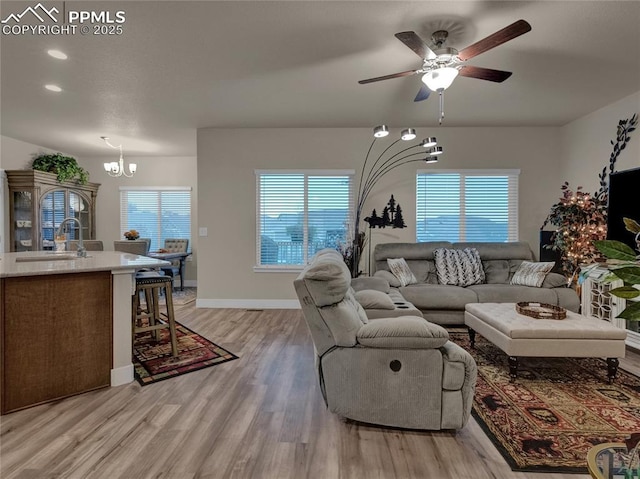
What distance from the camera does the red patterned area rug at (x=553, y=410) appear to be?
1.79 m

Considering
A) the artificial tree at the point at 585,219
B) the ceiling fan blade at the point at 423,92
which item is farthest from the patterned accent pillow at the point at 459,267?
the ceiling fan blade at the point at 423,92

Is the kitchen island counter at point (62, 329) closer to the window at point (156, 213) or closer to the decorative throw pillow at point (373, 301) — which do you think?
the decorative throw pillow at point (373, 301)

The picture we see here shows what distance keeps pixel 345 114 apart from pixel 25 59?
10.7 ft

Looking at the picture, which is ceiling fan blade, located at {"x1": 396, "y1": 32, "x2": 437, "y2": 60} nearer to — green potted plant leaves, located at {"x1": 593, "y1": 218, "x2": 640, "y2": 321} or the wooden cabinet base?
green potted plant leaves, located at {"x1": 593, "y1": 218, "x2": 640, "y2": 321}

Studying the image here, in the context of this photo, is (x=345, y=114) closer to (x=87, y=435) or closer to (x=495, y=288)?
(x=495, y=288)

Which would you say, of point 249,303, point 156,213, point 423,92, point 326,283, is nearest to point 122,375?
point 326,283

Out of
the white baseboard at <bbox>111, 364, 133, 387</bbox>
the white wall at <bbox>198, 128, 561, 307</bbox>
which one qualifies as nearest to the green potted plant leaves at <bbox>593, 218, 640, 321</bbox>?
the white baseboard at <bbox>111, 364, 133, 387</bbox>

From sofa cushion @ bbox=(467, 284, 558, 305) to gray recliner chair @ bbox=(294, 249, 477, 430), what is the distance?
226 cm

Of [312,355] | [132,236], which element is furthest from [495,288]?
[132,236]

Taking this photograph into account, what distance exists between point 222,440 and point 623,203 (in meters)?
4.06

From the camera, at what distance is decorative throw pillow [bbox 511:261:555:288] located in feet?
13.1

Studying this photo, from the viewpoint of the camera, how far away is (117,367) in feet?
8.40

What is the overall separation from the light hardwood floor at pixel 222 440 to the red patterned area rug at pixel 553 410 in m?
0.12

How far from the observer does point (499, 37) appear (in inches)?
78.9
